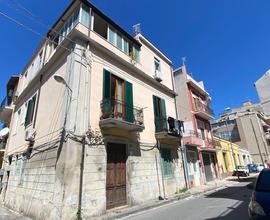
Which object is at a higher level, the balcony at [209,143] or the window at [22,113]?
the window at [22,113]

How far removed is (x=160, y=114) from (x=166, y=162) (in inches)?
132

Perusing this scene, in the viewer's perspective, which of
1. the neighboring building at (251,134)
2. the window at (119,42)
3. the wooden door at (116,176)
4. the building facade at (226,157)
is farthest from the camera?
the neighboring building at (251,134)

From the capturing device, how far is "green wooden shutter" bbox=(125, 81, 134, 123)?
10.0 metres

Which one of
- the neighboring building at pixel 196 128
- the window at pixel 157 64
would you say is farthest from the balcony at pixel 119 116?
the neighboring building at pixel 196 128

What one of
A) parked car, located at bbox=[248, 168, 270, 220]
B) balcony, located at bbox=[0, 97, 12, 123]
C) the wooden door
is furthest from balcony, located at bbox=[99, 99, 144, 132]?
balcony, located at bbox=[0, 97, 12, 123]

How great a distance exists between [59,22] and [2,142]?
12.4 metres

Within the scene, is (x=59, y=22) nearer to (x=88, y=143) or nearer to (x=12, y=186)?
(x=88, y=143)

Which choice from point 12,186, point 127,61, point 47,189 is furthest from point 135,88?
point 12,186

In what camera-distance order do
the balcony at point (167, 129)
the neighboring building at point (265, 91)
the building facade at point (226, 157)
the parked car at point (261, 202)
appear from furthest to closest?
the building facade at point (226, 157) → the balcony at point (167, 129) → the neighboring building at point (265, 91) → the parked car at point (261, 202)

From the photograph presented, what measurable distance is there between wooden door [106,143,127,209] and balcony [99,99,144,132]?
1.13m

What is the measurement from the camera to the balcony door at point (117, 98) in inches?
356

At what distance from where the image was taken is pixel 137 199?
31.2 feet

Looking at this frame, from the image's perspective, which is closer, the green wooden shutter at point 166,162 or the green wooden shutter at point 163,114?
the green wooden shutter at point 166,162

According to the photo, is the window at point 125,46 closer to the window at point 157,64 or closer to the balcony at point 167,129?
the window at point 157,64
